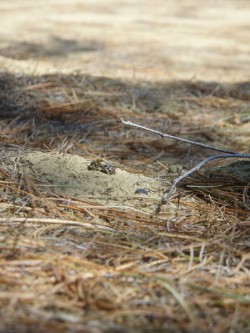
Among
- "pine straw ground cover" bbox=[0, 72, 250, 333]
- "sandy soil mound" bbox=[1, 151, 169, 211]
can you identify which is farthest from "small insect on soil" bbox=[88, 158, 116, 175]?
"pine straw ground cover" bbox=[0, 72, 250, 333]

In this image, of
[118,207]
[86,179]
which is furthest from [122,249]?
[86,179]

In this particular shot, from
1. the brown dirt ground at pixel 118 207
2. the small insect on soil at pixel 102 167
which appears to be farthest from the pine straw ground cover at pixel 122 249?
the small insect on soil at pixel 102 167

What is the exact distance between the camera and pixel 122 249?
1.66m

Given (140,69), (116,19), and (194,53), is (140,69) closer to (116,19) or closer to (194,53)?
(194,53)

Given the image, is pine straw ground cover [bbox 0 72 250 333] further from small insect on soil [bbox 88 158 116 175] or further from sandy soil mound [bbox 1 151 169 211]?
small insect on soil [bbox 88 158 116 175]

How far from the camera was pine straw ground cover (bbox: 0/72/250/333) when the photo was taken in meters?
1.32

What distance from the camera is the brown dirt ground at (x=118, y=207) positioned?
1357 millimetres

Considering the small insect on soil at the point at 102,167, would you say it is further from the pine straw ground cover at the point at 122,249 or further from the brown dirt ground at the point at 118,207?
the pine straw ground cover at the point at 122,249

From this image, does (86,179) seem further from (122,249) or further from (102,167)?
(122,249)

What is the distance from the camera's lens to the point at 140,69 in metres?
5.28

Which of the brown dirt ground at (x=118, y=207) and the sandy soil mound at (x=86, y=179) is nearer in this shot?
the brown dirt ground at (x=118, y=207)

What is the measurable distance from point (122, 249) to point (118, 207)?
33 centimetres

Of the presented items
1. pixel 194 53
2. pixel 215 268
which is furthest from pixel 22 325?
pixel 194 53

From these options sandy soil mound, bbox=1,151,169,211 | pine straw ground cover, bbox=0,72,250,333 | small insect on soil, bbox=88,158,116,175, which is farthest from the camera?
small insect on soil, bbox=88,158,116,175
